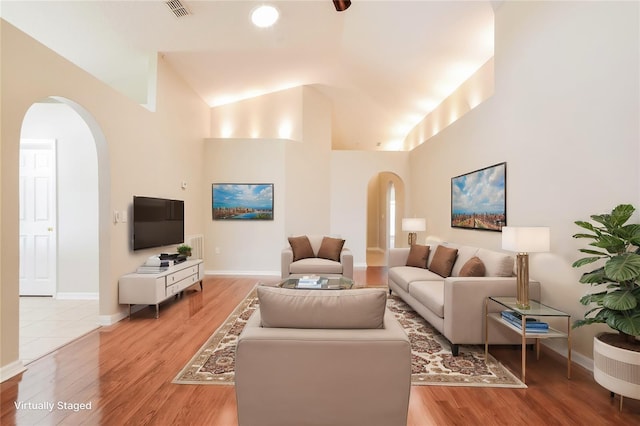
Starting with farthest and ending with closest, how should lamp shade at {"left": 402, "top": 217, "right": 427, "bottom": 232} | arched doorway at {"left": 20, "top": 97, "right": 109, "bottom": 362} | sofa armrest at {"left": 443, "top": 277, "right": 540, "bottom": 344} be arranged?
lamp shade at {"left": 402, "top": 217, "right": 427, "bottom": 232} < arched doorway at {"left": 20, "top": 97, "right": 109, "bottom": 362} < sofa armrest at {"left": 443, "top": 277, "right": 540, "bottom": 344}

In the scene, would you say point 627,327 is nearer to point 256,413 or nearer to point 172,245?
point 256,413

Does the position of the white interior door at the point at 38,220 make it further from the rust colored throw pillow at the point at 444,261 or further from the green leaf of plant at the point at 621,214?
the green leaf of plant at the point at 621,214

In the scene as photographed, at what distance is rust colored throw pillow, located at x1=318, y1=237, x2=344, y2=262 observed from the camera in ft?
17.7

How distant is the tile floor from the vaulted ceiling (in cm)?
346

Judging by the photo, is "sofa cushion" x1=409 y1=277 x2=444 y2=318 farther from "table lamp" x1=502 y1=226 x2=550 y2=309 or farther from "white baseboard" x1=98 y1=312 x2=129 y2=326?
"white baseboard" x1=98 y1=312 x2=129 y2=326

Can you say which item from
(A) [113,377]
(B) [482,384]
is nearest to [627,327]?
(B) [482,384]

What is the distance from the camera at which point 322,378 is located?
1632mm

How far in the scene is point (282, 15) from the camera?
439 cm

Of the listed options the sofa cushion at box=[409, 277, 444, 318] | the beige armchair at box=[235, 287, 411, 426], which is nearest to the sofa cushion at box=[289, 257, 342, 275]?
the sofa cushion at box=[409, 277, 444, 318]

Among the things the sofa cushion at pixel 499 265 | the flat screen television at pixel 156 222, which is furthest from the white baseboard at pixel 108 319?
the sofa cushion at pixel 499 265

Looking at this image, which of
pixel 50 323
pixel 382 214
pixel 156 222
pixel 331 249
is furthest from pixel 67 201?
pixel 382 214

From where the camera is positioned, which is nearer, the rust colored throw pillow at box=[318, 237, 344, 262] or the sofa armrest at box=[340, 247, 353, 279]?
the sofa armrest at box=[340, 247, 353, 279]

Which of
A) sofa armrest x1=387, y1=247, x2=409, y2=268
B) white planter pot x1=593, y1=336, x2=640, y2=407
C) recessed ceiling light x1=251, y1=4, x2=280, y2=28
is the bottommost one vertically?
white planter pot x1=593, y1=336, x2=640, y2=407

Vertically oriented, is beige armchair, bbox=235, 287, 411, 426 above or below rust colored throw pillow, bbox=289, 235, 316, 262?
below
